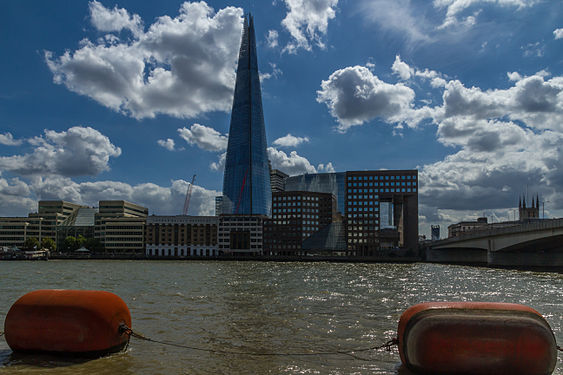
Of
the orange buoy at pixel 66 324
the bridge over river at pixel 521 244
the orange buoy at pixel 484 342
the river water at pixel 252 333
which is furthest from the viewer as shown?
the bridge over river at pixel 521 244

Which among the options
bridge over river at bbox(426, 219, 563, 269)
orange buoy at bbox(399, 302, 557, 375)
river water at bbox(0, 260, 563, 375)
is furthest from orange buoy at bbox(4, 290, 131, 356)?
bridge over river at bbox(426, 219, 563, 269)

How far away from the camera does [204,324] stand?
932 inches

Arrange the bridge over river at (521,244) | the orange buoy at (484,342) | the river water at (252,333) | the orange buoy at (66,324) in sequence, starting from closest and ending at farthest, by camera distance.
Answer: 1. the orange buoy at (484,342)
2. the river water at (252,333)
3. the orange buoy at (66,324)
4. the bridge over river at (521,244)

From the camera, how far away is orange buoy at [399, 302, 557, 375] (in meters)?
12.7

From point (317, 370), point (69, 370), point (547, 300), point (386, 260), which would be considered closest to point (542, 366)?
point (317, 370)

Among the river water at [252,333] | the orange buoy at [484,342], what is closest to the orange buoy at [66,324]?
the river water at [252,333]

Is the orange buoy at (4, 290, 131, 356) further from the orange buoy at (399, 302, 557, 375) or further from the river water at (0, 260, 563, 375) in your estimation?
the orange buoy at (399, 302, 557, 375)

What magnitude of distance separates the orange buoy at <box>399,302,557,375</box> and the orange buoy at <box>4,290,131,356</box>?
10.2m

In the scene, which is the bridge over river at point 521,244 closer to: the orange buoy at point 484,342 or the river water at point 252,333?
the river water at point 252,333

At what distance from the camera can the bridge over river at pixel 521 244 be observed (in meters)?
85.7

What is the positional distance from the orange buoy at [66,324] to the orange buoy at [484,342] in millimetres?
10204

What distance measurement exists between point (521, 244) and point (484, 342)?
309 feet

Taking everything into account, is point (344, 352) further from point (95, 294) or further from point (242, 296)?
point (242, 296)

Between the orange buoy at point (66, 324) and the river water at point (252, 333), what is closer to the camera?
the river water at point (252, 333)
